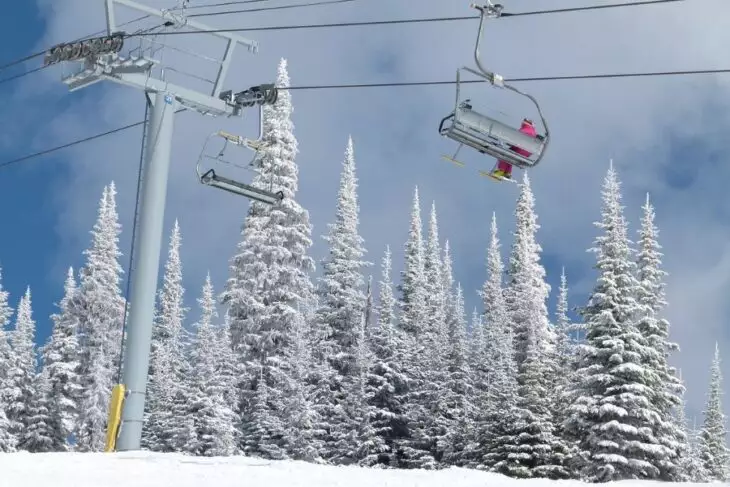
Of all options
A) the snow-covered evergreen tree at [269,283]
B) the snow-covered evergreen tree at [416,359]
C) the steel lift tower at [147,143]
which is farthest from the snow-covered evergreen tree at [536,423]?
the steel lift tower at [147,143]

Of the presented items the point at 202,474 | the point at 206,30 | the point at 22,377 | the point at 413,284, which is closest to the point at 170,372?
the point at 22,377

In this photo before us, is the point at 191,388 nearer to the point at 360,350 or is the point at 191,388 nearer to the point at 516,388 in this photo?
the point at 360,350

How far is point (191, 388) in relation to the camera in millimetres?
50562

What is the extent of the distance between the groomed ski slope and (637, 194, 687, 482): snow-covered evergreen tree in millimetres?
23486

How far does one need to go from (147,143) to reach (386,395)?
2998 centimetres

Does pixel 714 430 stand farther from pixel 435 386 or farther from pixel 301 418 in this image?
pixel 301 418

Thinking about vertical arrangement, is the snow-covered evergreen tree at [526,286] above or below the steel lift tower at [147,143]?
above

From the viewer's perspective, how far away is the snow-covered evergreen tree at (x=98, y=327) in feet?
183

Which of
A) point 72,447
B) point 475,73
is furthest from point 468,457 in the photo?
point 475,73

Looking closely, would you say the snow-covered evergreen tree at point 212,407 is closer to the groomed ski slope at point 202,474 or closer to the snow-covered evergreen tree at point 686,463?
the snow-covered evergreen tree at point 686,463

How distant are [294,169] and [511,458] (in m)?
20.5

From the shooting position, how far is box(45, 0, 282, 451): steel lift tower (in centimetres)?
2452

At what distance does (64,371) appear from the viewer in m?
56.5

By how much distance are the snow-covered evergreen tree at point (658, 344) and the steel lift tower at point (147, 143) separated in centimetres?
2347
